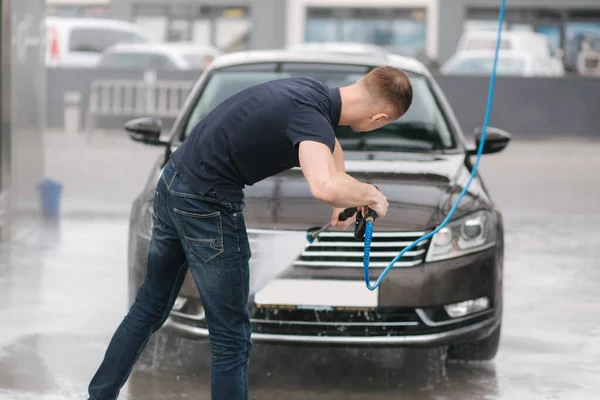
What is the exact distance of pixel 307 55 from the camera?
7.17 meters

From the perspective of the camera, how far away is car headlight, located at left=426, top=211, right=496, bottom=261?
17.6ft

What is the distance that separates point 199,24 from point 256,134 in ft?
112

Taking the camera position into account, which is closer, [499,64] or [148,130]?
[148,130]

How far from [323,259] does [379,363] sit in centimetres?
90

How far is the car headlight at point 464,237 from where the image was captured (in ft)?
17.6

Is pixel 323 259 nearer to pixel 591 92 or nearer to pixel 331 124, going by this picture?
pixel 331 124

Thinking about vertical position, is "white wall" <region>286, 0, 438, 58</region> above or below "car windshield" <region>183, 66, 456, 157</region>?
below

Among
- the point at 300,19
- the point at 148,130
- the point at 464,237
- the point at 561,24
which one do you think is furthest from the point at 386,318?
the point at 300,19

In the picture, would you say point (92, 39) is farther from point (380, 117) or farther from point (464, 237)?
point (380, 117)

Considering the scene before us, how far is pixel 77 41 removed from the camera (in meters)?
27.0

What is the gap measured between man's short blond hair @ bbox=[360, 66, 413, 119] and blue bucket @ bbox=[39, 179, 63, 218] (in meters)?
6.93

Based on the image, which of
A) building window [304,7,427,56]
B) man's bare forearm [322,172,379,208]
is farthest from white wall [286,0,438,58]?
man's bare forearm [322,172,379,208]

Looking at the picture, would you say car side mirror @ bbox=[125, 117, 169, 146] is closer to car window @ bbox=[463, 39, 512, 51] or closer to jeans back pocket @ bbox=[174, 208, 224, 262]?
jeans back pocket @ bbox=[174, 208, 224, 262]

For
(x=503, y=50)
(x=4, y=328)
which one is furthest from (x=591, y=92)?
(x=4, y=328)
